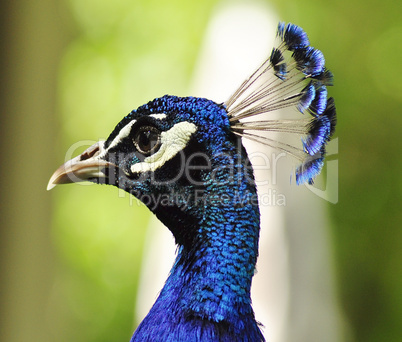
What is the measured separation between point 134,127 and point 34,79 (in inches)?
29.8

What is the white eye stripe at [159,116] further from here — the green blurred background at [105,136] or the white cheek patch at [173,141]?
the green blurred background at [105,136]

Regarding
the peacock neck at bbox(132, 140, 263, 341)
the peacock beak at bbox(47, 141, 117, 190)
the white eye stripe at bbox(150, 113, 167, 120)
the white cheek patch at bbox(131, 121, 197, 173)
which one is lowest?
the peacock neck at bbox(132, 140, 263, 341)

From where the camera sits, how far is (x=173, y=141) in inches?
27.5

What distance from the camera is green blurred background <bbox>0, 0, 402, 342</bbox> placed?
4.35ft

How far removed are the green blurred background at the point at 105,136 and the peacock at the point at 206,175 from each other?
67 centimetres

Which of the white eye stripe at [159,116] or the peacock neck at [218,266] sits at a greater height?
the white eye stripe at [159,116]

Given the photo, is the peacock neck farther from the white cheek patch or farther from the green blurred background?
the green blurred background

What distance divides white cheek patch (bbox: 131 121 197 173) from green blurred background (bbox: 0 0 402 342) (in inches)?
26.9

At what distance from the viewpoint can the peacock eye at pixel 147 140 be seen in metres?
0.71

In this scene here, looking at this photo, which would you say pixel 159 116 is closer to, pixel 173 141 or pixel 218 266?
pixel 173 141

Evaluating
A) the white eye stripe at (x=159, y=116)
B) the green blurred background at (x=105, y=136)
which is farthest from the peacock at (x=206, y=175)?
the green blurred background at (x=105, y=136)

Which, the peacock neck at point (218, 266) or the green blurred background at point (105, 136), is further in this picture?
the green blurred background at point (105, 136)

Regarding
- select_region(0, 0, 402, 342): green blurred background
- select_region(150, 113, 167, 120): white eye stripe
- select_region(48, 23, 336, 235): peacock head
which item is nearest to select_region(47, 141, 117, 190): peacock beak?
select_region(48, 23, 336, 235): peacock head

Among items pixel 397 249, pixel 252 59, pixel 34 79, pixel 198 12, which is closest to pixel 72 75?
pixel 34 79
